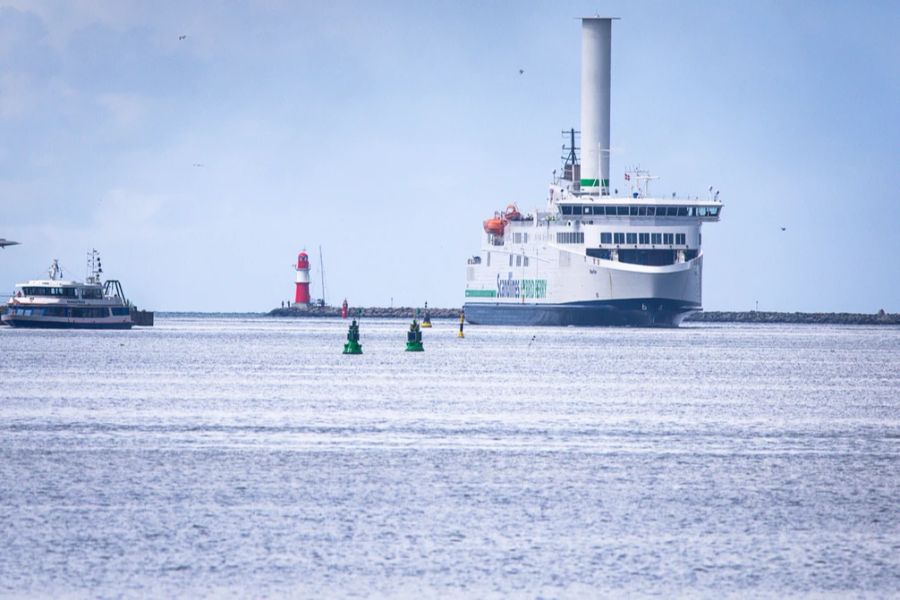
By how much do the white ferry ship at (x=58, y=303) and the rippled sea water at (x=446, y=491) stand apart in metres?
69.9

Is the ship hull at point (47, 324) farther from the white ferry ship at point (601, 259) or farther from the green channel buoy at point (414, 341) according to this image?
the green channel buoy at point (414, 341)

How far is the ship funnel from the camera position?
134 metres

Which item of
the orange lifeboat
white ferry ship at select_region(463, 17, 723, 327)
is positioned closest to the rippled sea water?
white ferry ship at select_region(463, 17, 723, 327)

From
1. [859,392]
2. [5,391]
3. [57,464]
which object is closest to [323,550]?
[57,464]

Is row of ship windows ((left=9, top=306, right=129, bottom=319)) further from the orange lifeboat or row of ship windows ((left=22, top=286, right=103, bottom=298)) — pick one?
the orange lifeboat

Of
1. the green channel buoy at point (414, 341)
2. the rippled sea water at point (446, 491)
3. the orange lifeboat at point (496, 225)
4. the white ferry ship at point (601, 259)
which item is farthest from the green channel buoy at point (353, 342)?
the orange lifeboat at point (496, 225)

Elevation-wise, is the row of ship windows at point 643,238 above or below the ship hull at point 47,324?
above

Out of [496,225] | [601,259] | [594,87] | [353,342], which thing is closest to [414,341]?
[353,342]

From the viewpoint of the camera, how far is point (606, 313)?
373 ft

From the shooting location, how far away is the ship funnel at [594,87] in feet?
440

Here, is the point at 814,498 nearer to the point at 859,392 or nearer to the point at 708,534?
the point at 708,534

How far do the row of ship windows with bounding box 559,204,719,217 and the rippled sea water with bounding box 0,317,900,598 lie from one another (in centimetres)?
7129

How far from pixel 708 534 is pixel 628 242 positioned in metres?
97.4

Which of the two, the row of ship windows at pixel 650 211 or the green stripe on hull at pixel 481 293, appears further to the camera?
the green stripe on hull at pixel 481 293
